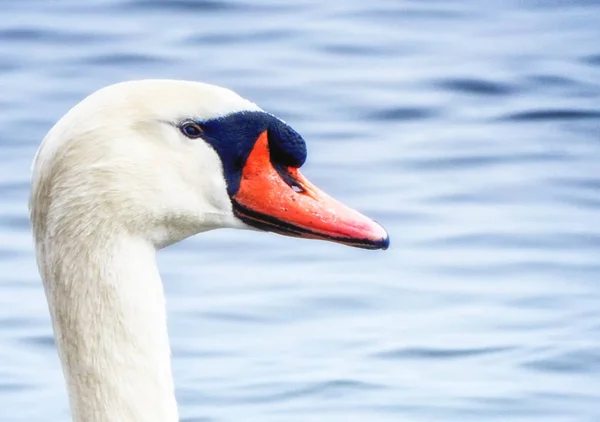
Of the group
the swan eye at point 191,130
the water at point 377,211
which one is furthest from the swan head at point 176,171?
the water at point 377,211

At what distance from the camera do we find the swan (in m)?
4.78

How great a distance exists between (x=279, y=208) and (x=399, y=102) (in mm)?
7096

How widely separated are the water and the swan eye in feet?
9.19

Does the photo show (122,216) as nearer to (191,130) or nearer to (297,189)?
(191,130)

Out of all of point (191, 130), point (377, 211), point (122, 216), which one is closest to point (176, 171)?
point (191, 130)

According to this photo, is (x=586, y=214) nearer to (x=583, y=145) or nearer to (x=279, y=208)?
(x=583, y=145)

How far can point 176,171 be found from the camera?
4953mm

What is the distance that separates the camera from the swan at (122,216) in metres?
4.78

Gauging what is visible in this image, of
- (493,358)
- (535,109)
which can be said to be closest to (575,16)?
(535,109)

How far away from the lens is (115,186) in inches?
189

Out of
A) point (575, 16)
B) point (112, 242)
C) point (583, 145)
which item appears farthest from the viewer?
point (575, 16)

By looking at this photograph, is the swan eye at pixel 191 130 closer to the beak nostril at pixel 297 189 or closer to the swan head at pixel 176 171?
the swan head at pixel 176 171

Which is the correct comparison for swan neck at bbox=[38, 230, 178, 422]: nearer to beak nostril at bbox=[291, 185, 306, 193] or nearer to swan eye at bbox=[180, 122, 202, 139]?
swan eye at bbox=[180, 122, 202, 139]

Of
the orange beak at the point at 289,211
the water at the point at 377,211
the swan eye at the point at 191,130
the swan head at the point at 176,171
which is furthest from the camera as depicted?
the water at the point at 377,211
